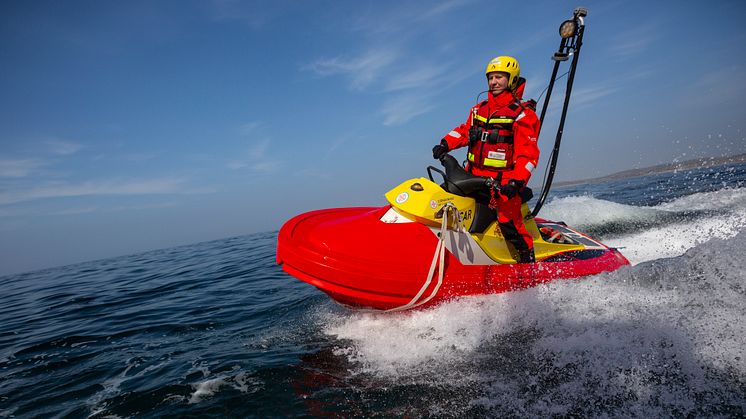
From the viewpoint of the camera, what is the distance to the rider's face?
391cm

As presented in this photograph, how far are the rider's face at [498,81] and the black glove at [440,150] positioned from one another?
2.60 feet

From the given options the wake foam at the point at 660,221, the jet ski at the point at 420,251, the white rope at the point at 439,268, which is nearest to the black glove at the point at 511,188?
the jet ski at the point at 420,251

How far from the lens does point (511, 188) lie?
3.33m

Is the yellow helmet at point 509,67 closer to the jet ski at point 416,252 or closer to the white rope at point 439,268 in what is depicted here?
the jet ski at point 416,252

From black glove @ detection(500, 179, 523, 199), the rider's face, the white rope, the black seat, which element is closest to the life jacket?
the rider's face

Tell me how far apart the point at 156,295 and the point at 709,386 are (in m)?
7.86

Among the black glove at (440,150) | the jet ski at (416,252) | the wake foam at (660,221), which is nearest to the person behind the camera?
the jet ski at (416,252)

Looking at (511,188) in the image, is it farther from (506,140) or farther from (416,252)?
(416,252)

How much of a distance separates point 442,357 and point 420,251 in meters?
0.91

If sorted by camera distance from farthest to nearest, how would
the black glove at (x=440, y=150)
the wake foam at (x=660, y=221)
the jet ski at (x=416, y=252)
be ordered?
the wake foam at (x=660, y=221) < the black glove at (x=440, y=150) < the jet ski at (x=416, y=252)

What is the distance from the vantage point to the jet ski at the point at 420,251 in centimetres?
328

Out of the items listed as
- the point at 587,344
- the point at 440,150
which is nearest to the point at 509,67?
the point at 440,150

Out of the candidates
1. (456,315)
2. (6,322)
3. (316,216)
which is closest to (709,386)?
(456,315)

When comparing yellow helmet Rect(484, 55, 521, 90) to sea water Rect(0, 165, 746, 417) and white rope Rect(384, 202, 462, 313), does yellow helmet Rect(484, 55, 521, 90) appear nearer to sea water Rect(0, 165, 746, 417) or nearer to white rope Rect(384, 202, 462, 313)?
white rope Rect(384, 202, 462, 313)
